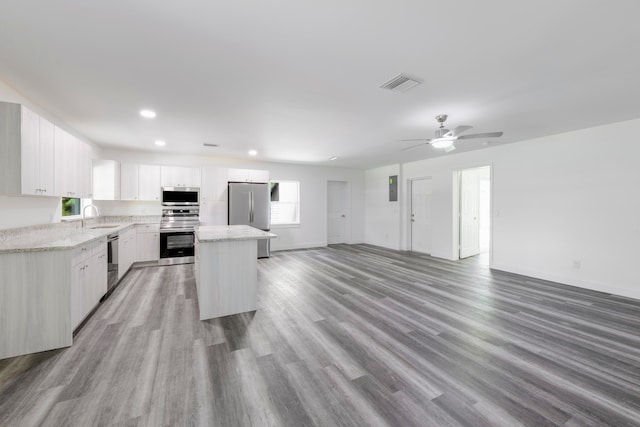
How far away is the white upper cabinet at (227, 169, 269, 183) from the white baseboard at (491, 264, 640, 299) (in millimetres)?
5587

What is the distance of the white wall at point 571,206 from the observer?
3672 mm

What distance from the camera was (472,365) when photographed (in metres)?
2.07

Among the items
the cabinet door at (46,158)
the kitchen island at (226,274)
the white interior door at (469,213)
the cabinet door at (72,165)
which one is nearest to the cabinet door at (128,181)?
the cabinet door at (72,165)

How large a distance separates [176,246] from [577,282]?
7295 millimetres

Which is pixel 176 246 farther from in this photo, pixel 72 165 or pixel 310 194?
pixel 310 194

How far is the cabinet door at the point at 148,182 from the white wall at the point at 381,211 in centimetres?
599

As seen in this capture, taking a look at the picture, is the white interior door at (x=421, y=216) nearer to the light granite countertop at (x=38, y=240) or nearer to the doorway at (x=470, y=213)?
the doorway at (x=470, y=213)

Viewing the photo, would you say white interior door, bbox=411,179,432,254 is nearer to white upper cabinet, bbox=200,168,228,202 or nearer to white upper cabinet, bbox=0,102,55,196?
white upper cabinet, bbox=200,168,228,202

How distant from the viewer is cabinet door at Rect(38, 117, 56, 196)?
107 inches

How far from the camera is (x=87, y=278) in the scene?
277 centimetres

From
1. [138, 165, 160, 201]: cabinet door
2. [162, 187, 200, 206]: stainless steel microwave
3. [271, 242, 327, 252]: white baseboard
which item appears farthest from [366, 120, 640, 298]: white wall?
[138, 165, 160, 201]: cabinet door

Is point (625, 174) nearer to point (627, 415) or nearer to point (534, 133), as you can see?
point (534, 133)

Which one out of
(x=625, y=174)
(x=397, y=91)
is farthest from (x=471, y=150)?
(x=397, y=91)

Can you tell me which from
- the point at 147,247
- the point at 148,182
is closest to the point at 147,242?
the point at 147,247
